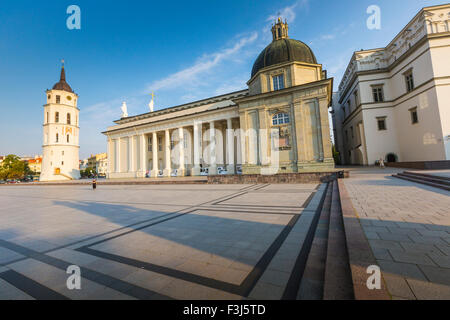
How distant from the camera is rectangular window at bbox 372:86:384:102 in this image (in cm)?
2670

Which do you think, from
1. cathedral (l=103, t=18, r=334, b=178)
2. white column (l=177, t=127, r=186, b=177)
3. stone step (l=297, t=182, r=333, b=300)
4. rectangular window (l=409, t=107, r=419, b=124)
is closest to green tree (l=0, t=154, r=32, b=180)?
white column (l=177, t=127, r=186, b=177)

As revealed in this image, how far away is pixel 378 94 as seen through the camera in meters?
26.8

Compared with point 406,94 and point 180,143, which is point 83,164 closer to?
point 180,143

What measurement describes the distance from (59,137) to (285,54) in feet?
181

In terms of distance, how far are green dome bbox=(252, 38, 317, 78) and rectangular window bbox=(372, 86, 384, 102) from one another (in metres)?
9.99

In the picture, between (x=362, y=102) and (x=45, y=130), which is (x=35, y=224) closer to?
(x=362, y=102)

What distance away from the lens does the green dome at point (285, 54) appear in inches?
932

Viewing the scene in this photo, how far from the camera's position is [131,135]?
127ft

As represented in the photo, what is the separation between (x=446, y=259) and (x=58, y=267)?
19.2 feet

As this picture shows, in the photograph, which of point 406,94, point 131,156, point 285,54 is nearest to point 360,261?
point 285,54

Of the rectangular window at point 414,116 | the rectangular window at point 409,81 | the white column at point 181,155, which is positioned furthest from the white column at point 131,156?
the rectangular window at point 409,81

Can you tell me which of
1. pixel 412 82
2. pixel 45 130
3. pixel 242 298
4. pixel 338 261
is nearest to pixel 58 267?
pixel 242 298

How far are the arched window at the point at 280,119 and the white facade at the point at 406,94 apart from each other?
13.0 meters

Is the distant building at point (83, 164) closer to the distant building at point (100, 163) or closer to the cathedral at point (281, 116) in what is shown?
the distant building at point (100, 163)
